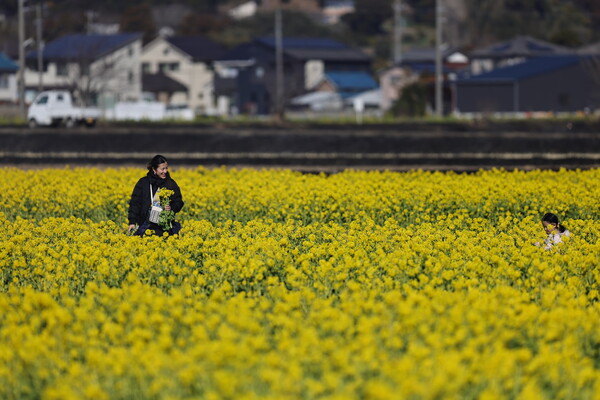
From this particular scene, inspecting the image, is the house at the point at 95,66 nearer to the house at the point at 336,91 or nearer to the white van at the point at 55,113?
the house at the point at 336,91

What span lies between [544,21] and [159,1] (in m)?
54.0

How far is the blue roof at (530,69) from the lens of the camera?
232ft

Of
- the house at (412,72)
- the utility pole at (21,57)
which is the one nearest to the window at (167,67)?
the house at (412,72)

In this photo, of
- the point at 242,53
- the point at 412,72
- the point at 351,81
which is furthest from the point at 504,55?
the point at 242,53

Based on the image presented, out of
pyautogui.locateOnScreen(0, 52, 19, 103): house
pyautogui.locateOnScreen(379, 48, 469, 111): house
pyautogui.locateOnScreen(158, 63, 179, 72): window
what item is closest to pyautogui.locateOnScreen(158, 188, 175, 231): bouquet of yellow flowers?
pyautogui.locateOnScreen(379, 48, 469, 111): house

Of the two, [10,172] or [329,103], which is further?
[329,103]

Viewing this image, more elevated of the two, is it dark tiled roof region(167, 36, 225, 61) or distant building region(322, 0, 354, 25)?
distant building region(322, 0, 354, 25)

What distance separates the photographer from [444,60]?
94062mm

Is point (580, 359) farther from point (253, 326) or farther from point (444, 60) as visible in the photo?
point (444, 60)

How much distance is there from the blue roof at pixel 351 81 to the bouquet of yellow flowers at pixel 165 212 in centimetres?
7474

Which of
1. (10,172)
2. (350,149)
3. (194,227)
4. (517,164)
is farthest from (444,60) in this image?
(194,227)

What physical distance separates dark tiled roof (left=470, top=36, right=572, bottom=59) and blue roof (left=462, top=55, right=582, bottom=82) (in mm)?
11342

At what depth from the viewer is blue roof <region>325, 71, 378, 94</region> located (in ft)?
293

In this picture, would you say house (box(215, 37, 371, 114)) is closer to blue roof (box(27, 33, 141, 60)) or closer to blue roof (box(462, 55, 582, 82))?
blue roof (box(27, 33, 141, 60))
